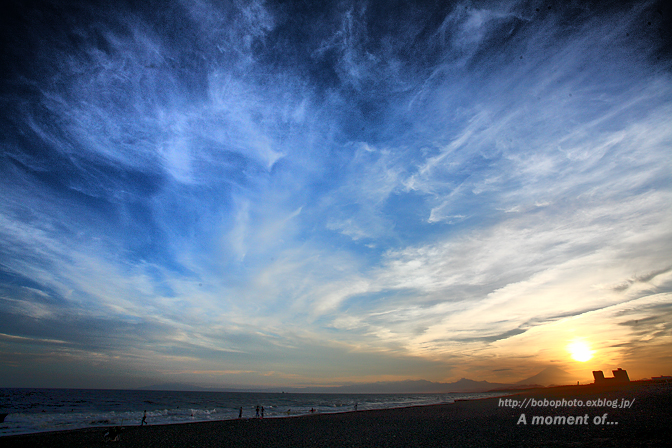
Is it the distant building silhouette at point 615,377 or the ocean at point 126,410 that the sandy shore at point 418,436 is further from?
the distant building silhouette at point 615,377

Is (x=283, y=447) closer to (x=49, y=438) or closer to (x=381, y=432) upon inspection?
(x=381, y=432)

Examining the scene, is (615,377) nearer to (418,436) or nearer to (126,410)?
(418,436)

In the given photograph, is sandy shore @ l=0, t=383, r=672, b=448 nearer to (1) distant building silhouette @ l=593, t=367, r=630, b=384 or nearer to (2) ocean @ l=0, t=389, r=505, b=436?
(2) ocean @ l=0, t=389, r=505, b=436

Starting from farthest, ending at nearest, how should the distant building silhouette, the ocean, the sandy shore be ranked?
1. the distant building silhouette
2. the ocean
3. the sandy shore

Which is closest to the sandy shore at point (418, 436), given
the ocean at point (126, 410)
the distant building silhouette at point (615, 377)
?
the ocean at point (126, 410)

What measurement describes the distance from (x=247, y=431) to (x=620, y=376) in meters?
111

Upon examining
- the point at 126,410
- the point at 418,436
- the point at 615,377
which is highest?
the point at 615,377

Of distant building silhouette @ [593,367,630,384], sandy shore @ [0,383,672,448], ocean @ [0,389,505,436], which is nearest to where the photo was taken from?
sandy shore @ [0,383,672,448]

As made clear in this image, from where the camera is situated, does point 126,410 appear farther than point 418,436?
Yes

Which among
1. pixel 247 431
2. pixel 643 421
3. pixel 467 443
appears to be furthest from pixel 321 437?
pixel 643 421

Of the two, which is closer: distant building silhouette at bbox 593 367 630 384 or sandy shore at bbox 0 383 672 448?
sandy shore at bbox 0 383 672 448

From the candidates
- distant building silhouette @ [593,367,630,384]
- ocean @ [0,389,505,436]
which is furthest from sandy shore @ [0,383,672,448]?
distant building silhouette @ [593,367,630,384]

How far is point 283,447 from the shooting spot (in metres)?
19.6

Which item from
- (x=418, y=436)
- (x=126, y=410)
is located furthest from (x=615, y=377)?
(x=126, y=410)
